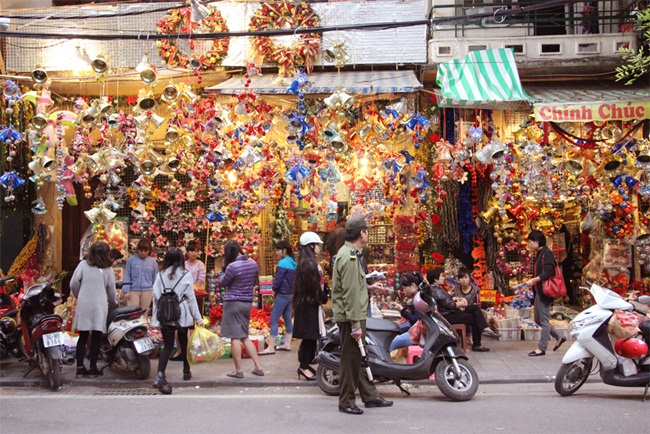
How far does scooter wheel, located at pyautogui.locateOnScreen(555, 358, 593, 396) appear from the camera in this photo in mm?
7145

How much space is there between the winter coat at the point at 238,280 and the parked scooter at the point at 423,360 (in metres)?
1.29

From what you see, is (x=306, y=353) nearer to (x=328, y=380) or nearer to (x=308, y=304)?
(x=308, y=304)

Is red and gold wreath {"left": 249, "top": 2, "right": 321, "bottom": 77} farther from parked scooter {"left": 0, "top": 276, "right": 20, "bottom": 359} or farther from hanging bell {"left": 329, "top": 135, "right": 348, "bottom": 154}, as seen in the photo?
parked scooter {"left": 0, "top": 276, "right": 20, "bottom": 359}

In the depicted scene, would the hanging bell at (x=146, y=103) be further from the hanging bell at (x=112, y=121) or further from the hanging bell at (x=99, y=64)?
the hanging bell at (x=99, y=64)

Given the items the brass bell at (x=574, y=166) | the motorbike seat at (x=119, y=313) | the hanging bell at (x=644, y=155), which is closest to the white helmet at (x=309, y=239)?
the motorbike seat at (x=119, y=313)

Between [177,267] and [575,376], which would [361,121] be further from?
[575,376]

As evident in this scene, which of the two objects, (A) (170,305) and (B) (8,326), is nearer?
(A) (170,305)

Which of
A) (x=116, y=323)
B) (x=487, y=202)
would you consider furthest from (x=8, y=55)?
(x=487, y=202)

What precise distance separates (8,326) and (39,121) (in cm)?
287

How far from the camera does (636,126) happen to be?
402 inches

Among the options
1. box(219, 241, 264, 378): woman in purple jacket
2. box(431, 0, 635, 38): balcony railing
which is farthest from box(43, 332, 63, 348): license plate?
box(431, 0, 635, 38): balcony railing

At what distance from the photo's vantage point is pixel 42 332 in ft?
25.7

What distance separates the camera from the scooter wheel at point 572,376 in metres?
7.14

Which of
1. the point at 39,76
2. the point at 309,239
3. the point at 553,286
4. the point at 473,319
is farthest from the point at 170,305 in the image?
the point at 553,286
